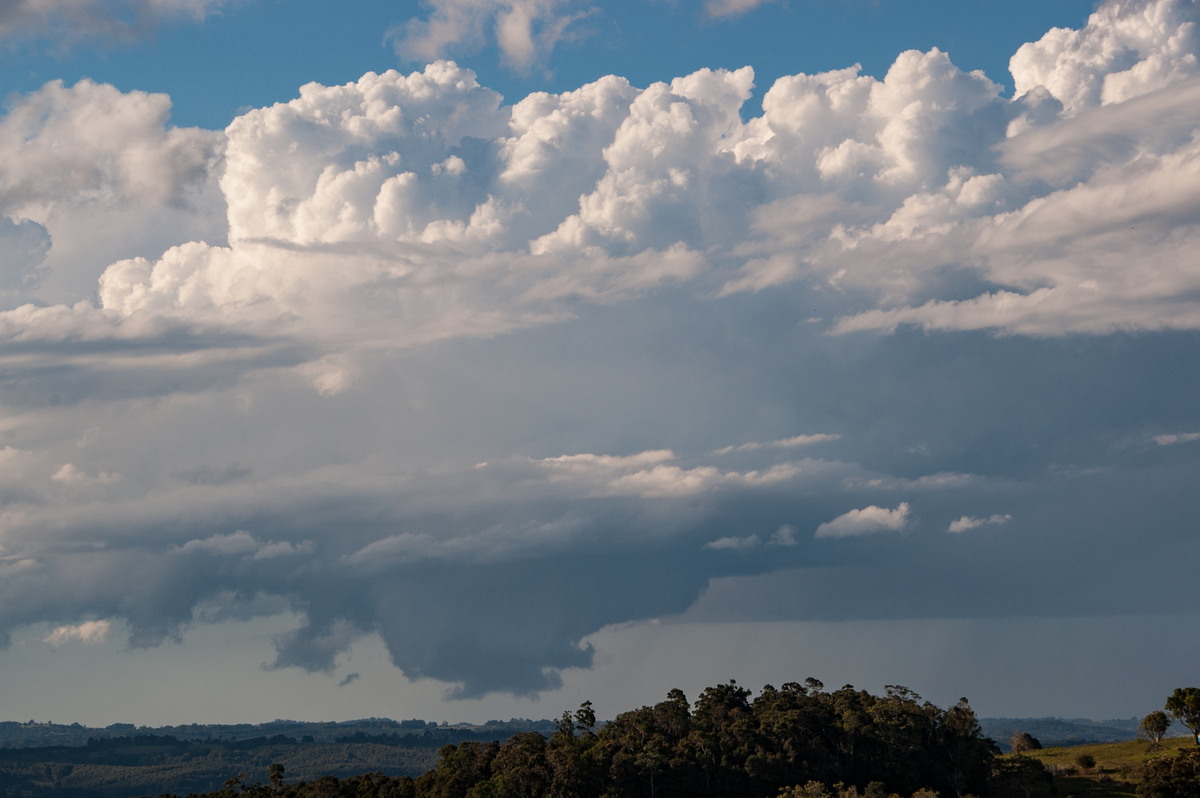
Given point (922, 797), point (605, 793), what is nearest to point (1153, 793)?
point (922, 797)

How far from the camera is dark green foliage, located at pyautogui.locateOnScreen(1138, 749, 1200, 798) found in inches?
7520

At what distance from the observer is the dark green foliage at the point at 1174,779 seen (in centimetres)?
19100

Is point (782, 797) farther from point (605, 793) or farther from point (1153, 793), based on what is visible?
point (1153, 793)

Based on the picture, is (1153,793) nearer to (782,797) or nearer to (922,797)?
(922,797)

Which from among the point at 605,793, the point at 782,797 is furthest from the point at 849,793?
the point at 605,793

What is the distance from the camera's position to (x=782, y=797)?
182 metres

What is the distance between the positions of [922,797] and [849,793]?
12.4m

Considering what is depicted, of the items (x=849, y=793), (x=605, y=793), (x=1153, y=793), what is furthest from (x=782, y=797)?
(x=1153, y=793)

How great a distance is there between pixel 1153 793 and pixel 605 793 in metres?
86.2

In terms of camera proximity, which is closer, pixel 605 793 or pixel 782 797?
pixel 782 797

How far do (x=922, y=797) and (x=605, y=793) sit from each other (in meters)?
51.0

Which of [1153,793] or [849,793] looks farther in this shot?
[1153,793]

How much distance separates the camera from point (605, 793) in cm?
19988

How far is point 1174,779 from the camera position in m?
192
